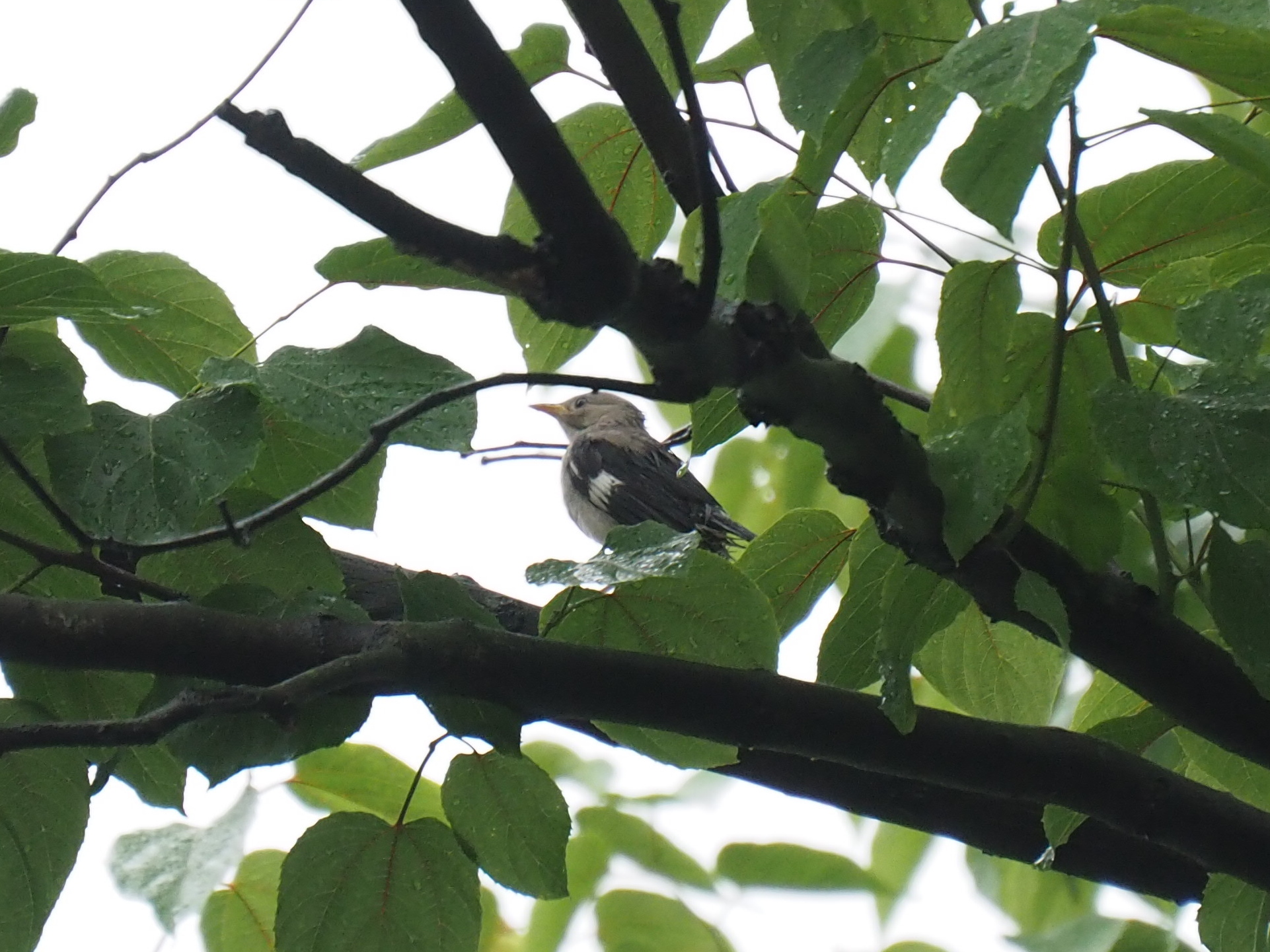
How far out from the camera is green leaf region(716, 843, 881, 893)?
48.1 inches

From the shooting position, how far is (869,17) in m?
0.77

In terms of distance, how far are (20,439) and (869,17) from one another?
60 cm

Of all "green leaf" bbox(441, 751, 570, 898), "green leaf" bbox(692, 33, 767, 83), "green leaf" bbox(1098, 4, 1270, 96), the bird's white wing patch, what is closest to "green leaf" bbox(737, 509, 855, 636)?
"green leaf" bbox(441, 751, 570, 898)

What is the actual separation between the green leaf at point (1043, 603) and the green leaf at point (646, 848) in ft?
2.07

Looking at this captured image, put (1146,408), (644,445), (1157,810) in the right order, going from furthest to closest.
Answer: (644,445), (1157,810), (1146,408)

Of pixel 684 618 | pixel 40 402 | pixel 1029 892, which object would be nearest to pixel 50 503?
pixel 40 402

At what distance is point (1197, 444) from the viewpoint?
2.22 feet

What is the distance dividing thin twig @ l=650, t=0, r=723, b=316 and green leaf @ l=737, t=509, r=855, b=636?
16.3 inches

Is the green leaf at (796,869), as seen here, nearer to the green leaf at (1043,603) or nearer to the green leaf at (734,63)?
the green leaf at (1043,603)

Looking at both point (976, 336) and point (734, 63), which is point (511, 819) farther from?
point (734, 63)

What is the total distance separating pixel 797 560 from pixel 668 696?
0.24 meters

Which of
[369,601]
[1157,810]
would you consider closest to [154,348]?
[369,601]

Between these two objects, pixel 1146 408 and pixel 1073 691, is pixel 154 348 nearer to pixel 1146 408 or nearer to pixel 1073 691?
pixel 1146 408

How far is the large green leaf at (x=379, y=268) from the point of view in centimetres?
83
